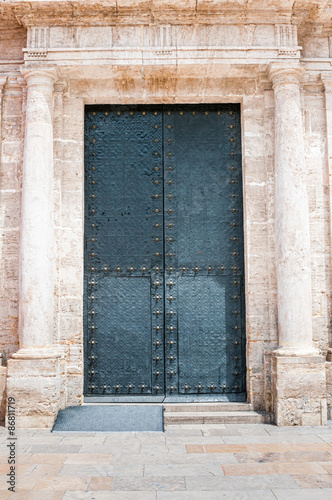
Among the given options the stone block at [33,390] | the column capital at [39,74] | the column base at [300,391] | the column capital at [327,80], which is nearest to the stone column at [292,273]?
the column base at [300,391]

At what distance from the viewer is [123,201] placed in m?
6.41

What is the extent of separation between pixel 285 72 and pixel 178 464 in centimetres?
448

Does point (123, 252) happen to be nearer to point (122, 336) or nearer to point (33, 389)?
point (122, 336)

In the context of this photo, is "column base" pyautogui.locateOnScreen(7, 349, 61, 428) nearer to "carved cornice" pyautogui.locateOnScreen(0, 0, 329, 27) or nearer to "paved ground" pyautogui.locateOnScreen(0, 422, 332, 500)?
"paved ground" pyautogui.locateOnScreen(0, 422, 332, 500)

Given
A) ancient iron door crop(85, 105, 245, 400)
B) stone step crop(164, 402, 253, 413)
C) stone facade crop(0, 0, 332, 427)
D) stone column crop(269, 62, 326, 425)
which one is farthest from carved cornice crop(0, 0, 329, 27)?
stone step crop(164, 402, 253, 413)

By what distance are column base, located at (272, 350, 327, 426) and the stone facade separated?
0.01 m

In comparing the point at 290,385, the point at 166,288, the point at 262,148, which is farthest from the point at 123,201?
the point at 290,385

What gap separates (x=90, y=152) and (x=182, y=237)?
1627 mm

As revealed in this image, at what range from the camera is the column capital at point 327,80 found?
622 cm

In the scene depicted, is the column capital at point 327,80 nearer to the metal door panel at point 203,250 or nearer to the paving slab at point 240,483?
the metal door panel at point 203,250

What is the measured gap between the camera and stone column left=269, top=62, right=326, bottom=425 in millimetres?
5465

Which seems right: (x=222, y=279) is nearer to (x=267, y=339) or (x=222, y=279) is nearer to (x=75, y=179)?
(x=267, y=339)

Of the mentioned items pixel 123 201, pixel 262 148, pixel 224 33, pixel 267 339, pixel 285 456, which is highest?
pixel 224 33

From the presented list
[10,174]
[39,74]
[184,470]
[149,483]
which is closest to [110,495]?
[149,483]
